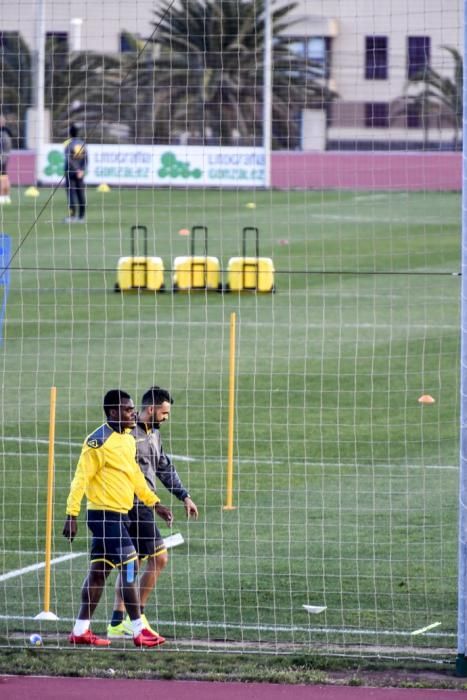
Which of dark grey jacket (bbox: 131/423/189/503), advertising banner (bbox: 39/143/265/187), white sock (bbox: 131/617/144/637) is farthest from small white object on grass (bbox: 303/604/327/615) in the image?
advertising banner (bbox: 39/143/265/187)

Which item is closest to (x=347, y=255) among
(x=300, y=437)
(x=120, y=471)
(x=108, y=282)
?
(x=108, y=282)

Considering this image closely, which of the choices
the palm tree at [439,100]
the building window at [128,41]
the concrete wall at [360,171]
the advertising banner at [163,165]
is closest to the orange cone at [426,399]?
the building window at [128,41]

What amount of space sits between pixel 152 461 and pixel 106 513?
2.43 feet

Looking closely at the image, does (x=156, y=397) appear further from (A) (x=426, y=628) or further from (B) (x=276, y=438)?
(B) (x=276, y=438)

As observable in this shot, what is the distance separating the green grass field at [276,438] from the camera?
1102 cm

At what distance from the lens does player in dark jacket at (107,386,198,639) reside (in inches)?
407

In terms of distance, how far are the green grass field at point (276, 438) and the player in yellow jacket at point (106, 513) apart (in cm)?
31

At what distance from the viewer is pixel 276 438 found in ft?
54.5

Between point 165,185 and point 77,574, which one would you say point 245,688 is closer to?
point 77,574

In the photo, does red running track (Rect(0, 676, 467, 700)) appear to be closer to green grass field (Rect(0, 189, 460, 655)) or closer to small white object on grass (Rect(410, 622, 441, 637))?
green grass field (Rect(0, 189, 460, 655))

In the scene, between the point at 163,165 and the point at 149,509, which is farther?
the point at 163,165

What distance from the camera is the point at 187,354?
20984 mm

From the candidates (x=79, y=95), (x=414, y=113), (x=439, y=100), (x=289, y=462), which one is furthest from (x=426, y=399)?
(x=79, y=95)

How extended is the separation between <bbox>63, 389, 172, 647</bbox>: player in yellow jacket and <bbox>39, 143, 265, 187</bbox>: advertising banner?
3220 centimetres
